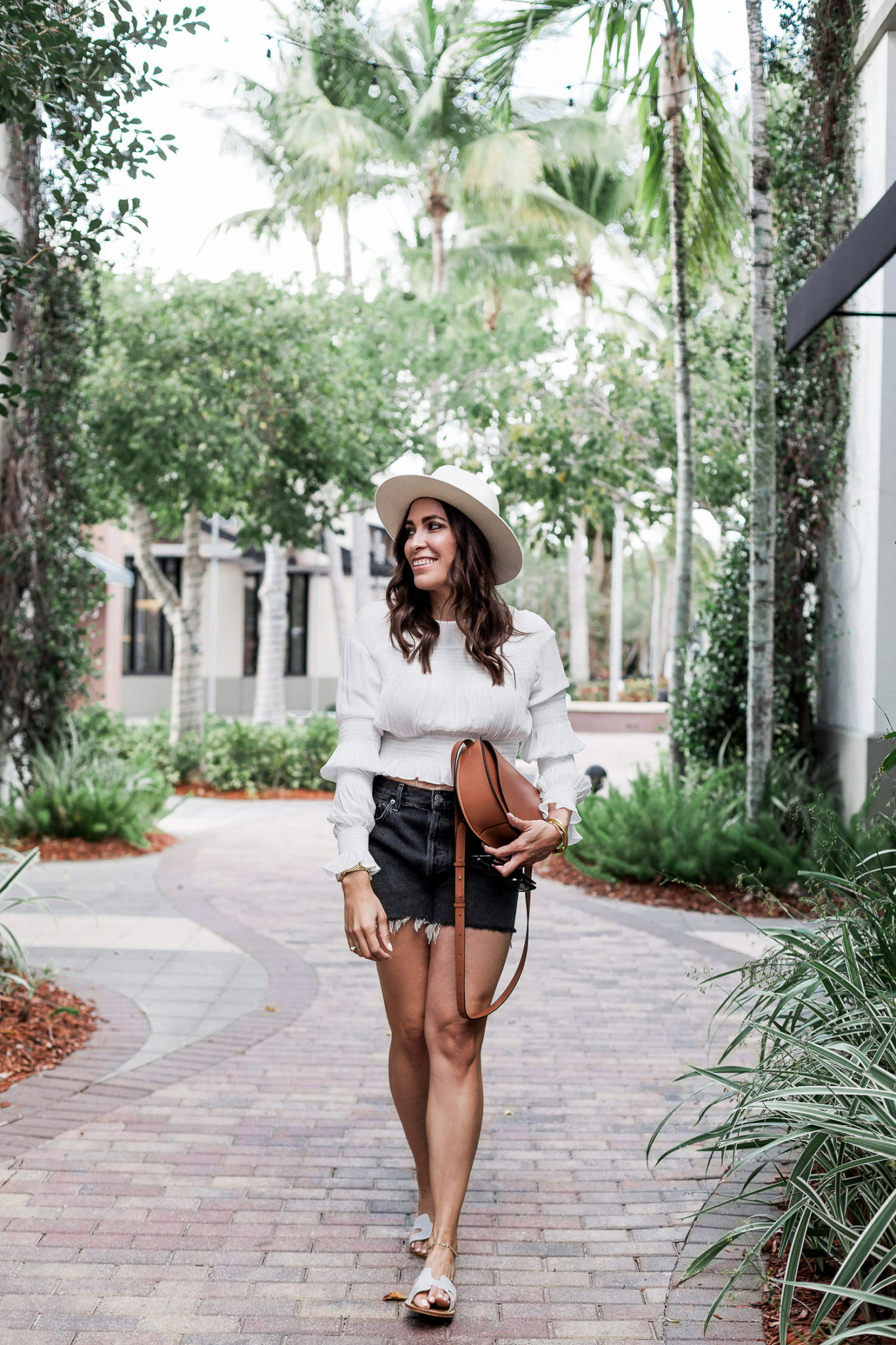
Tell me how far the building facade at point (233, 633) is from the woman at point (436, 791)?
24.5 m

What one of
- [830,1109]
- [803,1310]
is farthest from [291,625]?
[830,1109]

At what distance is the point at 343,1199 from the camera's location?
3480 mm

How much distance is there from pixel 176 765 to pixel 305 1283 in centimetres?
1235

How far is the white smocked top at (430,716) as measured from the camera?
2943 millimetres

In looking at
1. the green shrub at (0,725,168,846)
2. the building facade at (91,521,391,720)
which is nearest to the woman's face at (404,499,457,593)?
the green shrub at (0,725,168,846)

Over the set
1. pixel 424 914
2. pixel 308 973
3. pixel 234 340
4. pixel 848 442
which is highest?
pixel 234 340

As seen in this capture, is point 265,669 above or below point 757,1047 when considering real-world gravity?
above

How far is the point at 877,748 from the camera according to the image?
736 cm

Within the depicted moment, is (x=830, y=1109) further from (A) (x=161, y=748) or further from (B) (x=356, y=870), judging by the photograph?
(A) (x=161, y=748)

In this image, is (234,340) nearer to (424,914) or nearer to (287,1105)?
(287,1105)

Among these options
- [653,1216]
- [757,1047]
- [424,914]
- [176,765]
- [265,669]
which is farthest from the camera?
[265,669]

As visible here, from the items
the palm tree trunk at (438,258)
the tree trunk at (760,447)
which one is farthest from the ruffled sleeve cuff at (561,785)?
the palm tree trunk at (438,258)

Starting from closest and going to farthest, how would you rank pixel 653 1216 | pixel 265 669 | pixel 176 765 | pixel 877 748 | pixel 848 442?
pixel 653 1216 < pixel 877 748 < pixel 848 442 < pixel 176 765 < pixel 265 669

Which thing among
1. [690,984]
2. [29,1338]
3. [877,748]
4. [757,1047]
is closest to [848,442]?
[877,748]
